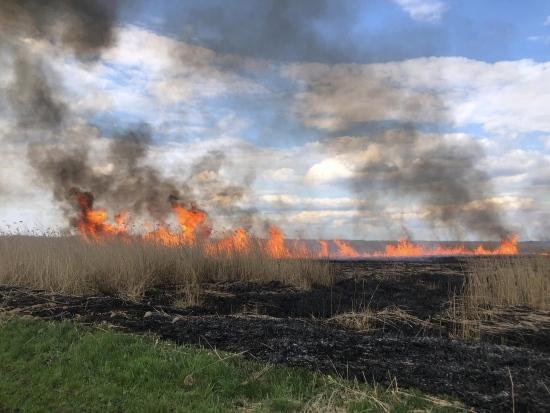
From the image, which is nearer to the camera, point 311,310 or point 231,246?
point 311,310

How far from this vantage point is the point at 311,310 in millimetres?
11227

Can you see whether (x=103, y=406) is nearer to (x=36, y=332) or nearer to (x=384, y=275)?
(x=36, y=332)

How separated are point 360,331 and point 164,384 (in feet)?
14.0

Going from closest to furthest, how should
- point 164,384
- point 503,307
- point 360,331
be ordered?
point 164,384 → point 360,331 → point 503,307

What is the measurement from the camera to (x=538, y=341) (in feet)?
27.8

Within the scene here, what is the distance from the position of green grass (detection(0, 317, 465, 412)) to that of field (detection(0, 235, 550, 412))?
1.43 ft

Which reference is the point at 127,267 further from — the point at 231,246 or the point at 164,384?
the point at 164,384

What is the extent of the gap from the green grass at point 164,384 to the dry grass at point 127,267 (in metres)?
5.20

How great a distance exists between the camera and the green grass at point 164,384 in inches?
201

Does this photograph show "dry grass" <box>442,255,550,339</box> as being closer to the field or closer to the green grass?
the field

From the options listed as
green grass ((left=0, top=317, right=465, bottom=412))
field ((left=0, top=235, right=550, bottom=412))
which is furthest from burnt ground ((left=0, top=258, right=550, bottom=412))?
green grass ((left=0, top=317, right=465, bottom=412))

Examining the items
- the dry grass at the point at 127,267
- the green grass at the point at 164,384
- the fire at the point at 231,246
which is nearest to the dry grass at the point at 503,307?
the green grass at the point at 164,384

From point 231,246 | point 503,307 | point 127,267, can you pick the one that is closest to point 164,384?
point 127,267

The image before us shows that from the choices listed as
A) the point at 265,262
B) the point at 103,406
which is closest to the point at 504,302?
the point at 265,262
